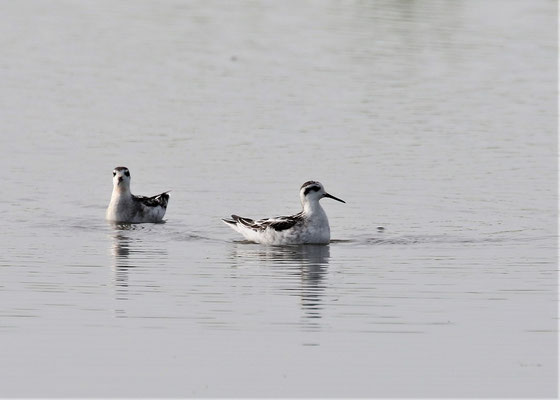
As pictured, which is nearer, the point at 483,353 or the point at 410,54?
the point at 483,353

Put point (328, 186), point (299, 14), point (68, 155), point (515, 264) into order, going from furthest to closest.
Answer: point (299, 14)
point (68, 155)
point (328, 186)
point (515, 264)

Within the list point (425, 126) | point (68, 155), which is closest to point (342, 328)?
point (68, 155)

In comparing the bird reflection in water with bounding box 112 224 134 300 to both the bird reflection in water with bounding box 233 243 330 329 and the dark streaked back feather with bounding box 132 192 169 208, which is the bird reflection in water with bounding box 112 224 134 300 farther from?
the bird reflection in water with bounding box 233 243 330 329

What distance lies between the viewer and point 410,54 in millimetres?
50125

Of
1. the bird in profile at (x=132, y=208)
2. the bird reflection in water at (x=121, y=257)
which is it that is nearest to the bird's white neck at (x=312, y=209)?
the bird reflection in water at (x=121, y=257)

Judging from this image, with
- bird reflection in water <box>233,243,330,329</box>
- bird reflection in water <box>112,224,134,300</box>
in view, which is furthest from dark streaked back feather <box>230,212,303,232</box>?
bird reflection in water <box>112,224,134,300</box>

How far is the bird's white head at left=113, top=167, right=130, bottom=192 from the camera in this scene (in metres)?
27.8

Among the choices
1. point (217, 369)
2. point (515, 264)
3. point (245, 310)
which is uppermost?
point (515, 264)

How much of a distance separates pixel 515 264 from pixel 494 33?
35.5 m

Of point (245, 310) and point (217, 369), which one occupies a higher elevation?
point (245, 310)

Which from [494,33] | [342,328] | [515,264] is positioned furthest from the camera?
[494,33]

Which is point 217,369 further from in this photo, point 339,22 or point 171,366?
point 339,22

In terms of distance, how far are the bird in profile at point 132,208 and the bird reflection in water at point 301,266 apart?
9.91 feet

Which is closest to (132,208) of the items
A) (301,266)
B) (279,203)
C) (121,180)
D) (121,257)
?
(121,180)
